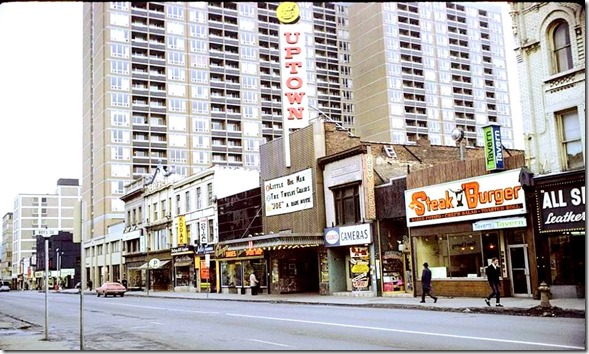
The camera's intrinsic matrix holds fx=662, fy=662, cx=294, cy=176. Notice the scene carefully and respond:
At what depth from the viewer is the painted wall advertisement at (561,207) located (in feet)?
74.0

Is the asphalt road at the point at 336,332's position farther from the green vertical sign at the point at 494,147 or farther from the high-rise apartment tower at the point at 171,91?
the high-rise apartment tower at the point at 171,91

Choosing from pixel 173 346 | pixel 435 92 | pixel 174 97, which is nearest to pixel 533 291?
pixel 173 346

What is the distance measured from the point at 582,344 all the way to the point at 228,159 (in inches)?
3815

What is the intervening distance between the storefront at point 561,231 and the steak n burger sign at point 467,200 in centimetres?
123

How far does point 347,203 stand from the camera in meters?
35.7

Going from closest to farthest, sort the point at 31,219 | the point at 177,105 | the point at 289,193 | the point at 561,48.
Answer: the point at 561,48 → the point at 289,193 → the point at 177,105 → the point at 31,219

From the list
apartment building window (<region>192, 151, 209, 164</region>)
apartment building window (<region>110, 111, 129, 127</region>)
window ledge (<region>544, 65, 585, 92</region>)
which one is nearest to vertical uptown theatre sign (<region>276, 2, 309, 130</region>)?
window ledge (<region>544, 65, 585, 92</region>)

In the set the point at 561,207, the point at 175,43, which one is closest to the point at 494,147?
the point at 561,207

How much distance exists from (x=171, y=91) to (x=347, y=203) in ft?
236

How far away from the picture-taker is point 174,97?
103m

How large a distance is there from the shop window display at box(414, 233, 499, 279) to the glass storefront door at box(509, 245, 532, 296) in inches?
30.1

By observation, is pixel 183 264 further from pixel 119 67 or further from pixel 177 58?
pixel 177 58

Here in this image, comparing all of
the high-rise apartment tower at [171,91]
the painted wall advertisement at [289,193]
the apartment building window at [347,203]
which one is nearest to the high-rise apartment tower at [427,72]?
the high-rise apartment tower at [171,91]

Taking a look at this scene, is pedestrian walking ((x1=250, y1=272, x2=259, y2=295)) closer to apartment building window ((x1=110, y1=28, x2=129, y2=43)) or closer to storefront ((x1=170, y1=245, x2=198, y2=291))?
storefront ((x1=170, y1=245, x2=198, y2=291))
